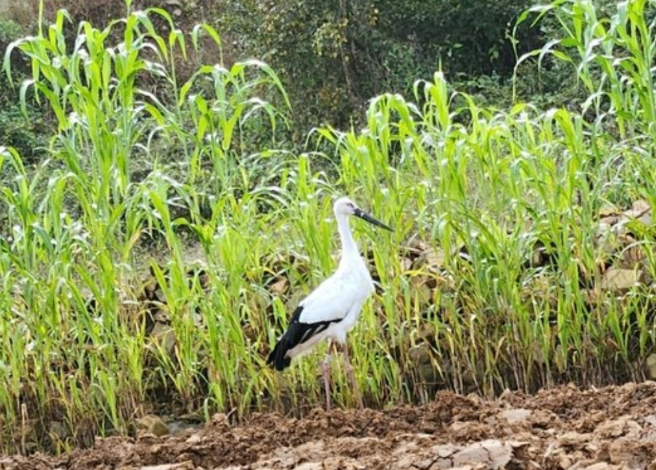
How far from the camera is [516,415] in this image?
147 inches

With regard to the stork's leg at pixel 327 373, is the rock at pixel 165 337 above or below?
above

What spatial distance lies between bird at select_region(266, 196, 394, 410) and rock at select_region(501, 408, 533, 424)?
1050 millimetres

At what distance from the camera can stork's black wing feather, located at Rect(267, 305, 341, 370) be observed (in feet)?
15.1

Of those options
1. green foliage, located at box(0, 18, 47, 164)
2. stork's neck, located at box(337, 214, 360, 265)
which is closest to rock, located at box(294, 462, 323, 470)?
stork's neck, located at box(337, 214, 360, 265)

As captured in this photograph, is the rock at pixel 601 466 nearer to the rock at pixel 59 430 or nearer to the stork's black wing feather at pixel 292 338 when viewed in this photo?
the stork's black wing feather at pixel 292 338

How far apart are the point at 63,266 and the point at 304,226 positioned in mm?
1122

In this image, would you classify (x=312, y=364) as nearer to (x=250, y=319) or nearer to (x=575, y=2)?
(x=250, y=319)

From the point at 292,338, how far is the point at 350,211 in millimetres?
672

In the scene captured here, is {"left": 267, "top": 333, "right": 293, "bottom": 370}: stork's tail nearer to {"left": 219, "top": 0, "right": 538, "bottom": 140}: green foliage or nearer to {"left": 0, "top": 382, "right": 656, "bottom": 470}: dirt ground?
{"left": 0, "top": 382, "right": 656, "bottom": 470}: dirt ground

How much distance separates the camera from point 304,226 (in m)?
4.90

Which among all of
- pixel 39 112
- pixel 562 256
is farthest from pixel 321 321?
pixel 39 112

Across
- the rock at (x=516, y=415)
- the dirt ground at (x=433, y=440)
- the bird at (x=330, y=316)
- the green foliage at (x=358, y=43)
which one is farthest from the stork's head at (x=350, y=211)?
the green foliage at (x=358, y=43)

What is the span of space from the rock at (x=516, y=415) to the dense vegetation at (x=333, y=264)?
940 millimetres

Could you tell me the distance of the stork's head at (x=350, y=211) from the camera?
4.80m
